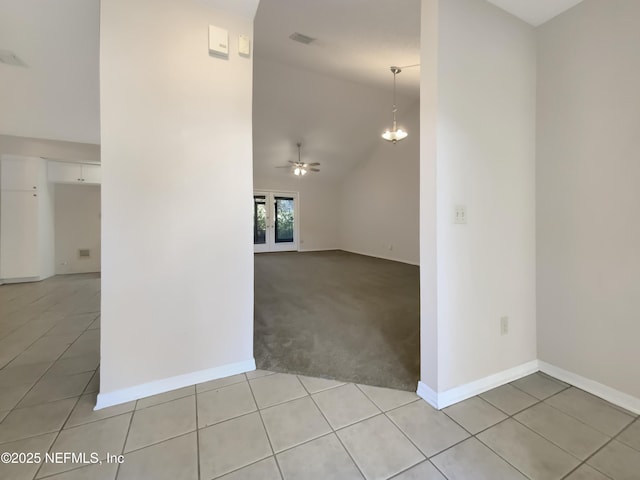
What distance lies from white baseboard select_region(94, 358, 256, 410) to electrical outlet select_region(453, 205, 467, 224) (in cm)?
170

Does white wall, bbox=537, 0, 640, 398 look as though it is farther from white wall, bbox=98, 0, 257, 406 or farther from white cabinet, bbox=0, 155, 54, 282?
white cabinet, bbox=0, 155, 54, 282

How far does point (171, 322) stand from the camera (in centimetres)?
168

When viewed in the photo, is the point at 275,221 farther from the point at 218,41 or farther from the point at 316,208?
the point at 218,41

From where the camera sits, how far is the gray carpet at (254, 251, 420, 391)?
1929 mm

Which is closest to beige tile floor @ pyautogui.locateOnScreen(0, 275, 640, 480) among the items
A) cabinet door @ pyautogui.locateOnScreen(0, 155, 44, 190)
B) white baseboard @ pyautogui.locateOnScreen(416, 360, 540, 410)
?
white baseboard @ pyautogui.locateOnScreen(416, 360, 540, 410)

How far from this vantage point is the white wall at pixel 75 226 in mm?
5070

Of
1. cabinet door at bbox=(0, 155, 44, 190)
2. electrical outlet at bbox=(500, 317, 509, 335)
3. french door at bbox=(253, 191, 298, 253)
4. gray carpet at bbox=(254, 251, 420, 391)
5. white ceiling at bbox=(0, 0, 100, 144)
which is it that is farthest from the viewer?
french door at bbox=(253, 191, 298, 253)

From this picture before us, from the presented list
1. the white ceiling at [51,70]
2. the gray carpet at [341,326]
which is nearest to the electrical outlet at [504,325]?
the gray carpet at [341,326]

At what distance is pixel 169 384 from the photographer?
1.67m

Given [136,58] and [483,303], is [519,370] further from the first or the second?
[136,58]

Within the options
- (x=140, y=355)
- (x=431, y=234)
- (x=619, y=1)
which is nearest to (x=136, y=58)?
(x=140, y=355)

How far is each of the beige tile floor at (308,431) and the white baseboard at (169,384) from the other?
5 cm

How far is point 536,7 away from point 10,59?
471cm

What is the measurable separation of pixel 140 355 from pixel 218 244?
2.66ft
